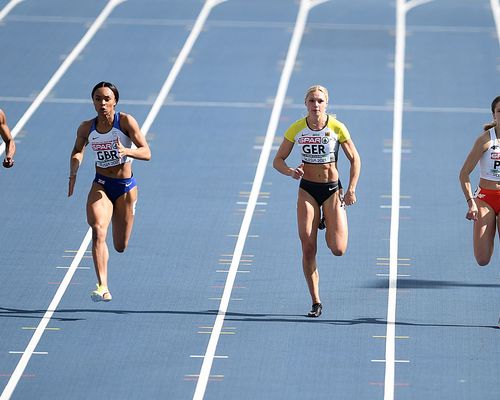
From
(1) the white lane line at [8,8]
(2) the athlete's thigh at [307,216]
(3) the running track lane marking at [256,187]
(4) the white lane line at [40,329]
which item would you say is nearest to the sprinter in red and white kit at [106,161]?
(4) the white lane line at [40,329]

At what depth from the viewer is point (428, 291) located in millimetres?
11672

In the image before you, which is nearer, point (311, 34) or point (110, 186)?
point (110, 186)

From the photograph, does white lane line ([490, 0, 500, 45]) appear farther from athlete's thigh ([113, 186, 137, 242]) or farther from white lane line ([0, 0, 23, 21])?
athlete's thigh ([113, 186, 137, 242])

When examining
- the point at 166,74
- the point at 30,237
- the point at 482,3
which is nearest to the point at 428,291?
the point at 30,237

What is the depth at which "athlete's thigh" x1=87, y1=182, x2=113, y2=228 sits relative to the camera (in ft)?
35.0

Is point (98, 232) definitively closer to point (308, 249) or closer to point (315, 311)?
point (308, 249)

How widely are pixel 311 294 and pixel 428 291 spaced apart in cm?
125

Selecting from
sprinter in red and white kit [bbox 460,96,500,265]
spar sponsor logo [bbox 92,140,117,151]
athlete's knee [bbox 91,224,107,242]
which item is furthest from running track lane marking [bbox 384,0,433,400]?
spar sponsor logo [bbox 92,140,117,151]

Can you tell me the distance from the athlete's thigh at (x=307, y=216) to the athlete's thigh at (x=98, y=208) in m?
1.56

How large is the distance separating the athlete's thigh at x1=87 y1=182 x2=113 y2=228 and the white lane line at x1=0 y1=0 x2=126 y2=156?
526cm

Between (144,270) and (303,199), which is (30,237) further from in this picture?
(303,199)

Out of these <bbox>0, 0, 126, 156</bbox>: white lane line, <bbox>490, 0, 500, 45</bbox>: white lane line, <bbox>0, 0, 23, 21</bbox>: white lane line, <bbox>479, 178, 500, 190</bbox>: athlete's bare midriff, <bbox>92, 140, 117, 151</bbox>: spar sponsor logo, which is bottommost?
<bbox>92, 140, 117, 151</bbox>: spar sponsor logo

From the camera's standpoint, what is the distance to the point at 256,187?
14.5 m

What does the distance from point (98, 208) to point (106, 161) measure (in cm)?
39
